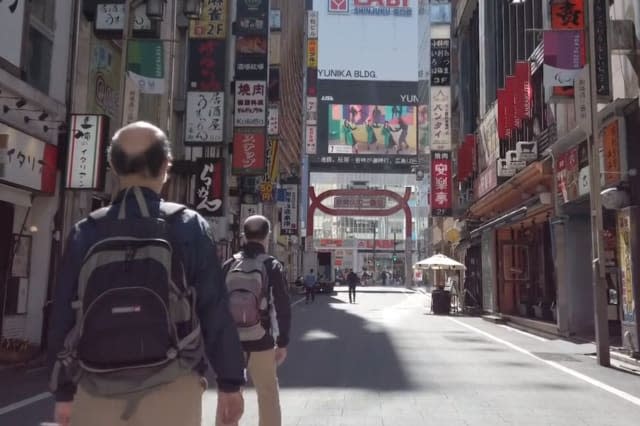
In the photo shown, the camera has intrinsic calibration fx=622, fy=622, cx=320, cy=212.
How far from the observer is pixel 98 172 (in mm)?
11609

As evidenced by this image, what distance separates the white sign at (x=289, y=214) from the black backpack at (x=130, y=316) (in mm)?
46565

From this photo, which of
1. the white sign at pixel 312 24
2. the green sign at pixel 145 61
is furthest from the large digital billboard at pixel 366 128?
the green sign at pixel 145 61

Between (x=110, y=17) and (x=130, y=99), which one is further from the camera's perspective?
(x=130, y=99)

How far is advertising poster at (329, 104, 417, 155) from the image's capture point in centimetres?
8138

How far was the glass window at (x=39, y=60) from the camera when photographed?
37.0 feet

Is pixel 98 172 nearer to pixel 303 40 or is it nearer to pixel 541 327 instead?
pixel 541 327

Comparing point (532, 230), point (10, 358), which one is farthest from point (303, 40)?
point (10, 358)

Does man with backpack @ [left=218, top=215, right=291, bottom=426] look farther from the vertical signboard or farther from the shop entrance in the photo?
the vertical signboard

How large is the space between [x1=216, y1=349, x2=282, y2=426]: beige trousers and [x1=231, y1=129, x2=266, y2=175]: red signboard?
19450 mm

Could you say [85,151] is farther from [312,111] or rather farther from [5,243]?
[312,111]

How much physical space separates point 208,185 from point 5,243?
9.24m

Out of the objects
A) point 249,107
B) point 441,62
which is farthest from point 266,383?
point 441,62

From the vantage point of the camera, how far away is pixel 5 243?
35.4 ft

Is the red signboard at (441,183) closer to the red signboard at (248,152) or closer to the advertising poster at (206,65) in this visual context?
the red signboard at (248,152)
